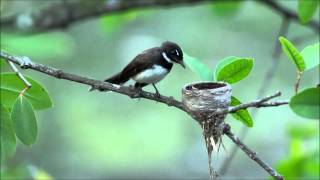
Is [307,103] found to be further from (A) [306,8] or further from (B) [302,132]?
(B) [302,132]

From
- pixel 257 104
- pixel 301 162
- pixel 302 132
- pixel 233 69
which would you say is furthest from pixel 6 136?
pixel 302 132

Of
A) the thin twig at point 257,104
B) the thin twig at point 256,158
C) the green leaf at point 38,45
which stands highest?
the green leaf at point 38,45

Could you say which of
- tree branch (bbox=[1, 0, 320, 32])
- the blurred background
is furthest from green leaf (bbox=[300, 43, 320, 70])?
the blurred background

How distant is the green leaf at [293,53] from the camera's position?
2129 millimetres

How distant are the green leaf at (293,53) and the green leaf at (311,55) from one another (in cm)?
4

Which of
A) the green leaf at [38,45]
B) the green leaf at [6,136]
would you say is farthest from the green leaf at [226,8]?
the green leaf at [6,136]

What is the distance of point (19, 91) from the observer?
2.33m

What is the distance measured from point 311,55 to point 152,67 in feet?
3.83

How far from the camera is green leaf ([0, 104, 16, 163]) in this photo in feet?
7.57

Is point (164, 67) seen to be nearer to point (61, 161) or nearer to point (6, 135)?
point (6, 135)

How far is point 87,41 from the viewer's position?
7867mm

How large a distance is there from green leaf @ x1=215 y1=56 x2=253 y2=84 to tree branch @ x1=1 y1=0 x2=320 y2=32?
2.38m

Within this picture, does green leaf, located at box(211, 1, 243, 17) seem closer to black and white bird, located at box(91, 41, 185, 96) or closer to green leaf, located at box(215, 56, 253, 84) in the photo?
black and white bird, located at box(91, 41, 185, 96)

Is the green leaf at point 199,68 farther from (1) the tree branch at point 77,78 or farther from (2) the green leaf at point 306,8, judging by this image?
(2) the green leaf at point 306,8
